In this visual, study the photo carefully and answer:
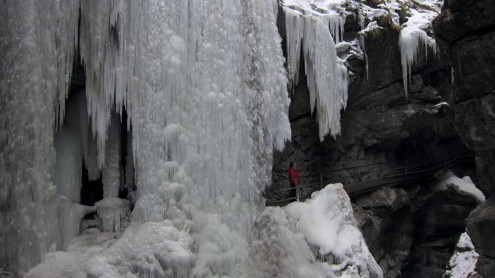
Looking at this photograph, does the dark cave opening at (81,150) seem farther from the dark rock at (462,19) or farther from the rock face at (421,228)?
the rock face at (421,228)

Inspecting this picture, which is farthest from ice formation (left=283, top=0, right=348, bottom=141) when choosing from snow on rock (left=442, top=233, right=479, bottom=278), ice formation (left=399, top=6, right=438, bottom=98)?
snow on rock (left=442, top=233, right=479, bottom=278)

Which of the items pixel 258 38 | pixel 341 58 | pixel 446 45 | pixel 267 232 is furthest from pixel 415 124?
pixel 267 232

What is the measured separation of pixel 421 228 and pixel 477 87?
7.68m

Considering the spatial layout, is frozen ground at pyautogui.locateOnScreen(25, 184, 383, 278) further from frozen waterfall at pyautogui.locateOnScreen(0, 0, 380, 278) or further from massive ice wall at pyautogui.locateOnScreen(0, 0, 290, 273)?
massive ice wall at pyautogui.locateOnScreen(0, 0, 290, 273)

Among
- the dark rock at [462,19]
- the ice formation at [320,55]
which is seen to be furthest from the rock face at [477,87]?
the ice formation at [320,55]

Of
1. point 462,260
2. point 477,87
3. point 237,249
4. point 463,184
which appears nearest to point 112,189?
point 237,249

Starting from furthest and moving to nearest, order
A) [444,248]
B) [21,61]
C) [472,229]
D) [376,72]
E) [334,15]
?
1. [444,248]
2. [376,72]
3. [334,15]
4. [472,229]
5. [21,61]

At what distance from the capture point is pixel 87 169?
36.0ft

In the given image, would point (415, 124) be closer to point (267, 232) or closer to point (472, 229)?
point (472, 229)

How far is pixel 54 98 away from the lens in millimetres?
9469

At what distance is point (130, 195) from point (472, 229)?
24.7 ft

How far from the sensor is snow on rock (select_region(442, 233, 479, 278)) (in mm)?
14930

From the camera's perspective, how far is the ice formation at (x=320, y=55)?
1359cm

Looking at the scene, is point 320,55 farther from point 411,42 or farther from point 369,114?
point 411,42
